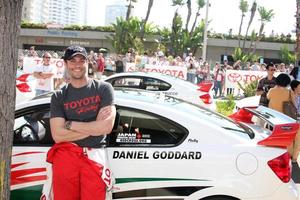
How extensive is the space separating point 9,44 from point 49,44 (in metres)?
46.8

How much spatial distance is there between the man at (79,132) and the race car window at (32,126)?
598mm

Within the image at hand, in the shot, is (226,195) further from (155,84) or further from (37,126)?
(155,84)

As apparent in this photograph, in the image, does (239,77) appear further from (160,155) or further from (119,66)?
(160,155)

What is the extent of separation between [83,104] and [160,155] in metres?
0.82

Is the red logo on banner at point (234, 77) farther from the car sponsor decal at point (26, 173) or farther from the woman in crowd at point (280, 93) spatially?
the car sponsor decal at point (26, 173)

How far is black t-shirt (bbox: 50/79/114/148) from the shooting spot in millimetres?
3533

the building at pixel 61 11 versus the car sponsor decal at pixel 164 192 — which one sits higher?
A: the building at pixel 61 11

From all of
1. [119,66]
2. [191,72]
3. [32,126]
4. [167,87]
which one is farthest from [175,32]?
[32,126]

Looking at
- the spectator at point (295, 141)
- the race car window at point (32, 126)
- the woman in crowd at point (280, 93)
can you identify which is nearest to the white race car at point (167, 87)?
the spectator at point (295, 141)

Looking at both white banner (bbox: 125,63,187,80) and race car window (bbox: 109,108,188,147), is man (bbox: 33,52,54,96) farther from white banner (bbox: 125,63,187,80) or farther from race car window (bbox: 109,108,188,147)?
white banner (bbox: 125,63,187,80)

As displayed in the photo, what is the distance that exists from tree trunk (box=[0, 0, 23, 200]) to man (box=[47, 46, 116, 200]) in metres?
0.35

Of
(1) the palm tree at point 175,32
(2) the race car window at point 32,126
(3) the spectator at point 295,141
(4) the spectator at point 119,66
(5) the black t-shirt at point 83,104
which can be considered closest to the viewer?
(5) the black t-shirt at point 83,104

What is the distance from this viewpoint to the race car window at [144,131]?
156 inches

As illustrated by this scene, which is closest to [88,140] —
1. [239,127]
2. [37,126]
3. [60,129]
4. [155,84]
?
[60,129]
